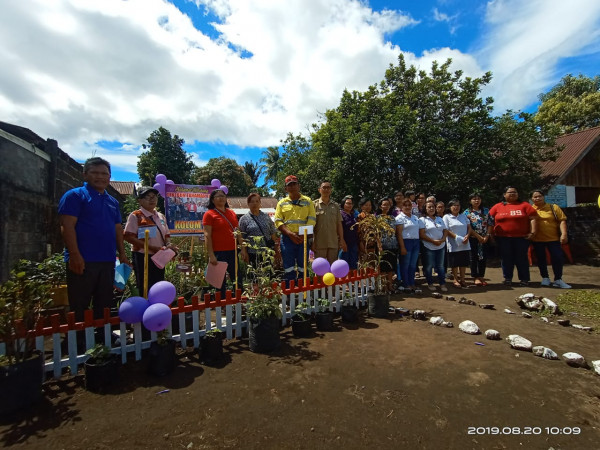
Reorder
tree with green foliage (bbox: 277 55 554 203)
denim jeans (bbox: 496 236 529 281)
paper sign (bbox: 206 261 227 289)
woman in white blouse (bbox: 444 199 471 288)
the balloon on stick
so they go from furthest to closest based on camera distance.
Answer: tree with green foliage (bbox: 277 55 554 203)
denim jeans (bbox: 496 236 529 281)
woman in white blouse (bbox: 444 199 471 288)
the balloon on stick
paper sign (bbox: 206 261 227 289)

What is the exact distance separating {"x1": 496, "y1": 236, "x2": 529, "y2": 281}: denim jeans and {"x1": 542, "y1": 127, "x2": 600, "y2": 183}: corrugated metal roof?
962 centimetres

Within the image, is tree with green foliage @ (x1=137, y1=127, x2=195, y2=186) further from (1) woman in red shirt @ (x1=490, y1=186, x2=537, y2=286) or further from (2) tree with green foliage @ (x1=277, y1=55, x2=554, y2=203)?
(1) woman in red shirt @ (x1=490, y1=186, x2=537, y2=286)

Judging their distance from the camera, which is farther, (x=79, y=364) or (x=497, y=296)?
(x=497, y=296)

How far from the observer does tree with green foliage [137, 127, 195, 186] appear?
86.0ft

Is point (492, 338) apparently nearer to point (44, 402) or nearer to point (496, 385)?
point (496, 385)

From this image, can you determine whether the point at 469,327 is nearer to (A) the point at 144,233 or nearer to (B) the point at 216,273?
(B) the point at 216,273

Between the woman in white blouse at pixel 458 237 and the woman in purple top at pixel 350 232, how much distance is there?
207 cm

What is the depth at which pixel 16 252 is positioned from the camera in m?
4.27

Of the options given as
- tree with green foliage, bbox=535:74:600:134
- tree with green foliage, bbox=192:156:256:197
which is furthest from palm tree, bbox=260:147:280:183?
tree with green foliage, bbox=535:74:600:134

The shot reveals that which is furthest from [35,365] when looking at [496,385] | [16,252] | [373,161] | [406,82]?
[406,82]

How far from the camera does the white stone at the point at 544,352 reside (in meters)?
2.98

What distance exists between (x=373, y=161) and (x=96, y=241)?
27.7 feet
